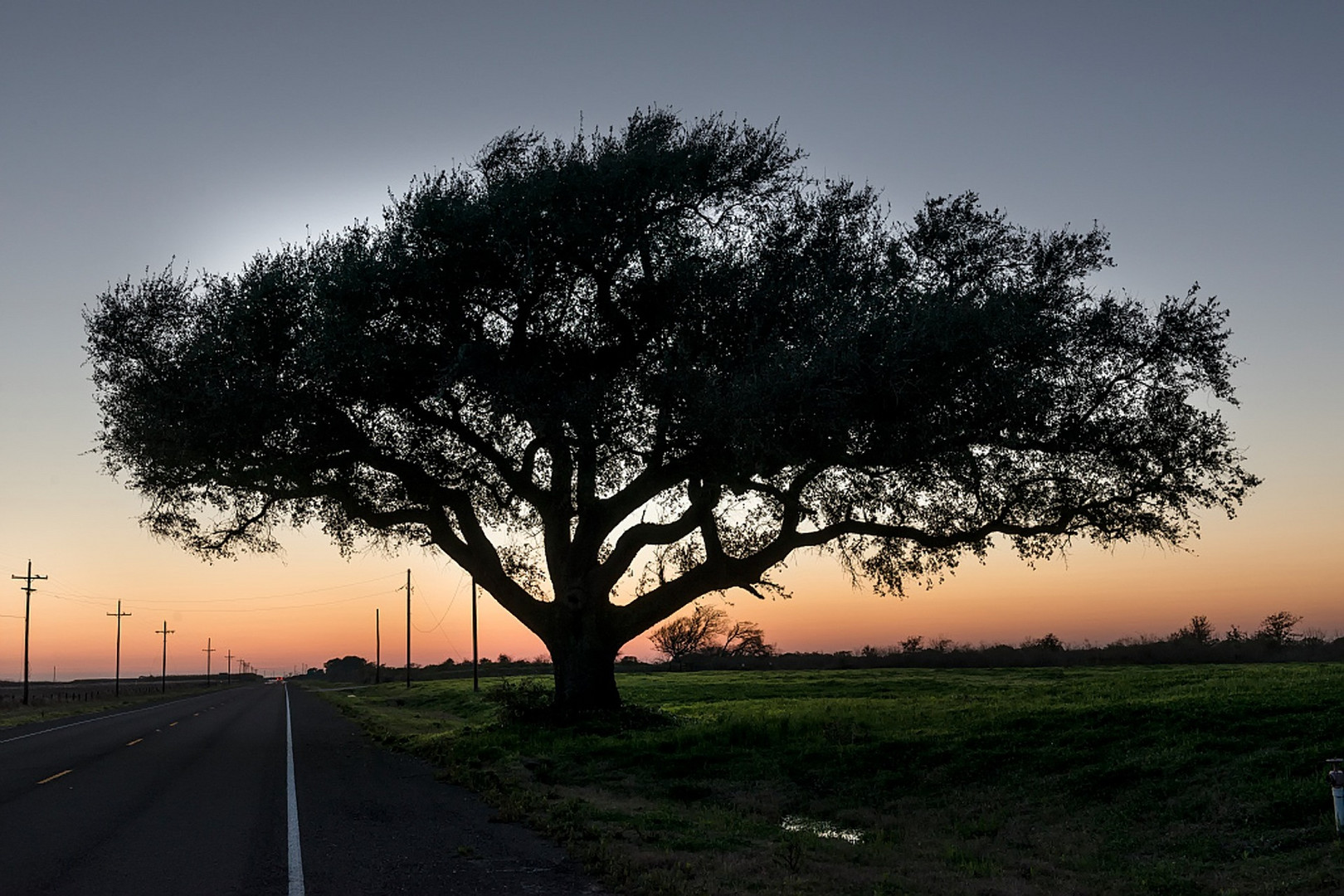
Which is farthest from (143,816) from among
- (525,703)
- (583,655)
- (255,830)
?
(525,703)

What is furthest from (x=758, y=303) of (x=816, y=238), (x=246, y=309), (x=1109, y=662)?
(x=1109, y=662)

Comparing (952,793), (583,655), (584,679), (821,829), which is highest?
(583,655)

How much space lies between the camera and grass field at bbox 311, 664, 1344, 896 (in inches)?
453

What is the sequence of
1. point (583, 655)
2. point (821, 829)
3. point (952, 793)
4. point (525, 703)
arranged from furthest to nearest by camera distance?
point (525, 703) → point (583, 655) → point (952, 793) → point (821, 829)

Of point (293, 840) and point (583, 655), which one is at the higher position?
point (583, 655)

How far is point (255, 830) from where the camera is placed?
14.0 meters

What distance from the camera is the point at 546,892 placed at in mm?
10227

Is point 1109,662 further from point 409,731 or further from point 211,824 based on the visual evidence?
point 211,824

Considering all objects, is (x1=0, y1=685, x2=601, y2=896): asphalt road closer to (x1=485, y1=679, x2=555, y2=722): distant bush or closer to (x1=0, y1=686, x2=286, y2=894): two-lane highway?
(x1=0, y1=686, x2=286, y2=894): two-lane highway

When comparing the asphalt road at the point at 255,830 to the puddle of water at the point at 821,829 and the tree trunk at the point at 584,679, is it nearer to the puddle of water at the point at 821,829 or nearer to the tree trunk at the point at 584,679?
the puddle of water at the point at 821,829

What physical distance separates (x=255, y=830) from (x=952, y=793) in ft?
33.0

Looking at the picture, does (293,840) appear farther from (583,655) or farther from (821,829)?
(583,655)

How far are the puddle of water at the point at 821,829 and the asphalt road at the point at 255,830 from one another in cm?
384

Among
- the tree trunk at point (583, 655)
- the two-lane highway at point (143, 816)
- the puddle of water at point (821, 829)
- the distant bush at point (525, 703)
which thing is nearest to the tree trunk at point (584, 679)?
the tree trunk at point (583, 655)
